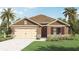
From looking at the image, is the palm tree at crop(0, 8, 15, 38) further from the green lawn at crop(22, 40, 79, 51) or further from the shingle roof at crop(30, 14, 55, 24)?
the green lawn at crop(22, 40, 79, 51)

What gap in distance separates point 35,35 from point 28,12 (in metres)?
1.08

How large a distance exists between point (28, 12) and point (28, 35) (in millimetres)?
1078

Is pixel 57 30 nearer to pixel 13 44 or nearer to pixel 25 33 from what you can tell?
pixel 25 33

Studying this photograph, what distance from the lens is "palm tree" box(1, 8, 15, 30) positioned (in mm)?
113375

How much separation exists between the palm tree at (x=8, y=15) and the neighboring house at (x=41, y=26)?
0.95 feet

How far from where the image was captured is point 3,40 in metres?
114

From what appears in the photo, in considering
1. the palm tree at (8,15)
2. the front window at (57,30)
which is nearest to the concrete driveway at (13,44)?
the palm tree at (8,15)

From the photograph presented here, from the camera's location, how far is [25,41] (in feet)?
374

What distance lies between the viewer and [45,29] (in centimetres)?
11369

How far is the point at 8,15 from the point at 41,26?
145 centimetres

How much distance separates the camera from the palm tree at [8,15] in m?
113
